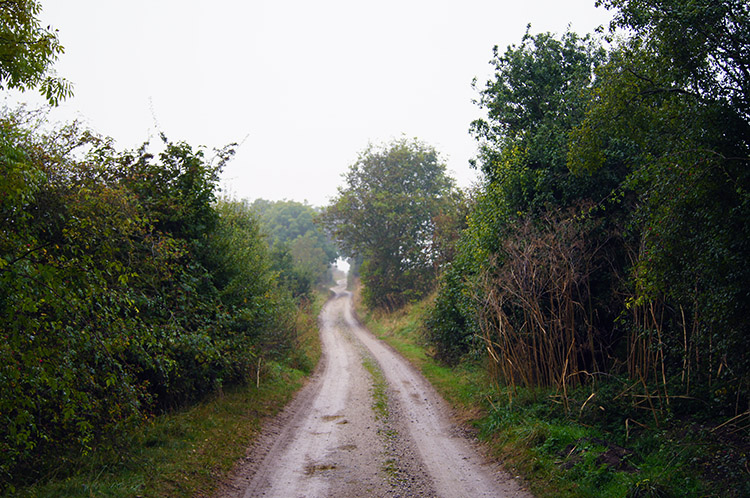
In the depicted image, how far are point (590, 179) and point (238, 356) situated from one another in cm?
959

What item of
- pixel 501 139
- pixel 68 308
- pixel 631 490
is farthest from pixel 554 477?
pixel 501 139

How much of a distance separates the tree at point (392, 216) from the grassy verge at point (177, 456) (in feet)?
82.5

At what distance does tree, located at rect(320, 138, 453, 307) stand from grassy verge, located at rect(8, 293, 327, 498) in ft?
82.5

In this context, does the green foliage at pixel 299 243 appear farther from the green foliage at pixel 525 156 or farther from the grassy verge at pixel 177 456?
the grassy verge at pixel 177 456

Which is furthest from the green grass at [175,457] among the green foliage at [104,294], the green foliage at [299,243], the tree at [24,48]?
the green foliage at [299,243]

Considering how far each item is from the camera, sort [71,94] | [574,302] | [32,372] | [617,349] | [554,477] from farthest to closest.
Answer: [617,349] → [574,302] → [554,477] → [71,94] → [32,372]

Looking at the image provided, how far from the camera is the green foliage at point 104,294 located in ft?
15.3

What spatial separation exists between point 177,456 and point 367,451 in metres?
3.39

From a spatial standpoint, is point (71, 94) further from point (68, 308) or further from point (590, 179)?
point (590, 179)

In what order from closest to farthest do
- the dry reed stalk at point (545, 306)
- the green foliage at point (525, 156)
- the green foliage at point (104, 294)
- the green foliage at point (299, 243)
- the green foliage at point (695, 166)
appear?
the green foliage at point (104, 294), the green foliage at point (695, 166), the dry reed stalk at point (545, 306), the green foliage at point (525, 156), the green foliage at point (299, 243)

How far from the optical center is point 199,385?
11445 mm

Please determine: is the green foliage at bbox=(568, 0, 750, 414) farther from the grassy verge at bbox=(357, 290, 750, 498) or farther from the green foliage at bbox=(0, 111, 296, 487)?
the green foliage at bbox=(0, 111, 296, 487)

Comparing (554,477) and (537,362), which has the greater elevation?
(537,362)

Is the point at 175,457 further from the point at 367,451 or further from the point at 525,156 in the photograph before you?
the point at 525,156
